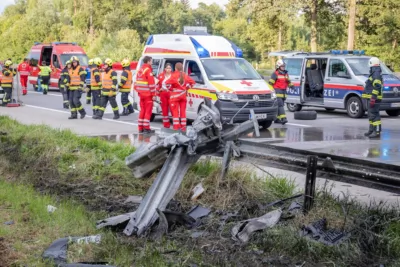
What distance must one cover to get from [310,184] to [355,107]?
12.1m

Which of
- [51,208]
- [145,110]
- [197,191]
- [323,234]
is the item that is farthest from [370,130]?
[51,208]

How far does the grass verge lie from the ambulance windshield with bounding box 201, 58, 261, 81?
18.0ft

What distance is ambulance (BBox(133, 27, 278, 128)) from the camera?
556 inches

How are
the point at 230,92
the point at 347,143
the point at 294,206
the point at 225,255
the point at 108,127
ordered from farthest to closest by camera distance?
the point at 108,127 < the point at 230,92 < the point at 347,143 < the point at 294,206 < the point at 225,255

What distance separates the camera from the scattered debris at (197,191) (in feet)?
23.2

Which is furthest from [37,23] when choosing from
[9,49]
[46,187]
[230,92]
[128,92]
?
[46,187]

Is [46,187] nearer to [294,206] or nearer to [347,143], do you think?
[294,206]

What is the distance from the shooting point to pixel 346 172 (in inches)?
234

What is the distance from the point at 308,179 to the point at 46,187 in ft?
12.6

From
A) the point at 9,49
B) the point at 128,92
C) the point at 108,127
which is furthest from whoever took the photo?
the point at 9,49

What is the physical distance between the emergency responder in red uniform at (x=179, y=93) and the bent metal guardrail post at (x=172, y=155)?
6756 millimetres

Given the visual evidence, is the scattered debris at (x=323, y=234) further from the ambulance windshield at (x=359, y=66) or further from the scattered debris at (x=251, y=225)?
the ambulance windshield at (x=359, y=66)

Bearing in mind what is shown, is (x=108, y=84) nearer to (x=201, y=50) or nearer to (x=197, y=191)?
(x=201, y=50)

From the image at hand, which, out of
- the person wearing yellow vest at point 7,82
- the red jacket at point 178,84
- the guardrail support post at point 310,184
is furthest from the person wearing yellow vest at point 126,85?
the guardrail support post at point 310,184
